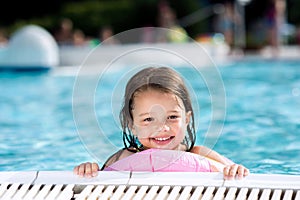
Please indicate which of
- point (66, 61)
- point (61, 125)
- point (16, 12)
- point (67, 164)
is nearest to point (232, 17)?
point (66, 61)

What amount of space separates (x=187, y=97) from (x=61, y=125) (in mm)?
3798

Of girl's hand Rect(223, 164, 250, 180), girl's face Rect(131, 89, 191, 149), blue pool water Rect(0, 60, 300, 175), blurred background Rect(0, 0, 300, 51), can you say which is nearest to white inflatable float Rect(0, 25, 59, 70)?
blue pool water Rect(0, 60, 300, 175)

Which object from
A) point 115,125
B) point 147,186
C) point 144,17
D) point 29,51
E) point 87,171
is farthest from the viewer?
point 144,17

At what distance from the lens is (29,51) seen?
12453 millimetres

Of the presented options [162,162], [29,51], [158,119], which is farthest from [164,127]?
[29,51]

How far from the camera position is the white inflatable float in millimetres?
12297

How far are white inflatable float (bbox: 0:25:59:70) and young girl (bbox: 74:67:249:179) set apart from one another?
9.34 metres

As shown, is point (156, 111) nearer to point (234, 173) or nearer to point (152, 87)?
point (152, 87)

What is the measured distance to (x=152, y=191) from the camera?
2.80 metres

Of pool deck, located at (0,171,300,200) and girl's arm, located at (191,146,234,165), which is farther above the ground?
girl's arm, located at (191,146,234,165)

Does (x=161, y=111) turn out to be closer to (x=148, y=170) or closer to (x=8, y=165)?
(x=148, y=170)

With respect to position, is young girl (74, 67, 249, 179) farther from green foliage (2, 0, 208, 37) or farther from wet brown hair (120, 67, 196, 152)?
green foliage (2, 0, 208, 37)

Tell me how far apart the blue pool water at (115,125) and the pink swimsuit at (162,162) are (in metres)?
0.12

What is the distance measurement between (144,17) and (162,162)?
16614mm
